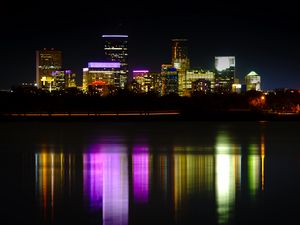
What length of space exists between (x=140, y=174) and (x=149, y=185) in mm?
1372

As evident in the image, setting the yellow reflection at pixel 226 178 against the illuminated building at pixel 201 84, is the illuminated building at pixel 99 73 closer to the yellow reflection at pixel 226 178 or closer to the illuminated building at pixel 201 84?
the illuminated building at pixel 201 84

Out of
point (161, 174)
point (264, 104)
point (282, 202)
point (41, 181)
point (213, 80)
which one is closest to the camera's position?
point (282, 202)

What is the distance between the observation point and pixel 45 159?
1462cm

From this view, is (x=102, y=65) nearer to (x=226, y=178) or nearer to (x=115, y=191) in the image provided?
(x=226, y=178)

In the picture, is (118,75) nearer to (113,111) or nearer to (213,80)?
(213,80)

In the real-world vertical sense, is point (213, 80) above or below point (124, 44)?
below

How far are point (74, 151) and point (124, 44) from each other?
158 m

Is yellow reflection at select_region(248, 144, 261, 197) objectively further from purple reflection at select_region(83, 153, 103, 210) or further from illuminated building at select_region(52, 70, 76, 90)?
illuminated building at select_region(52, 70, 76, 90)

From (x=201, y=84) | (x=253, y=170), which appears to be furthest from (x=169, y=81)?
(x=253, y=170)

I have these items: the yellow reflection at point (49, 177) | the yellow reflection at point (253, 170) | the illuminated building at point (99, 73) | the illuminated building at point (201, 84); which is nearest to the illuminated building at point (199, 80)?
the illuminated building at point (201, 84)

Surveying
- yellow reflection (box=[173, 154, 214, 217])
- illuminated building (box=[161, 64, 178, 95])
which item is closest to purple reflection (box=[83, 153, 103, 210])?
yellow reflection (box=[173, 154, 214, 217])

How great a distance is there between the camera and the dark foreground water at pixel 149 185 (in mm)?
8039

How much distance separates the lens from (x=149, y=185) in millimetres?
10555

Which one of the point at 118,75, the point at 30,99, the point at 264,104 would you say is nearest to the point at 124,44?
the point at 118,75
